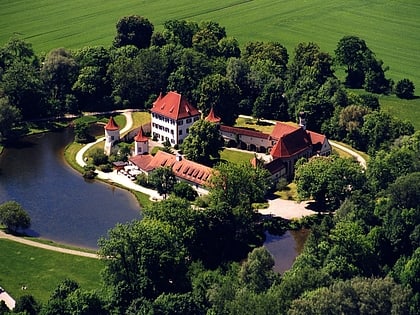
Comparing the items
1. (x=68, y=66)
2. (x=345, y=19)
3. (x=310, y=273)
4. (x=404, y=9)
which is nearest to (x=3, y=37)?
(x=68, y=66)

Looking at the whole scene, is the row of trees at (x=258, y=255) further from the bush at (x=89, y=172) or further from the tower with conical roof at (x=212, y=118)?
the tower with conical roof at (x=212, y=118)

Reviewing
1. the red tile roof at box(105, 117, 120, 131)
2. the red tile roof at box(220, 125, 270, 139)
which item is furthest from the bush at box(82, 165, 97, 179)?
the red tile roof at box(220, 125, 270, 139)

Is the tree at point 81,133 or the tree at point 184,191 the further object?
the tree at point 81,133

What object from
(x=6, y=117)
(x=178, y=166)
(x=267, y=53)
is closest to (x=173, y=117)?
(x=178, y=166)

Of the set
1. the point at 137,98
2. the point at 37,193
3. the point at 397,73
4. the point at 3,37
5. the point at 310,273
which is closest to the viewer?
the point at 310,273

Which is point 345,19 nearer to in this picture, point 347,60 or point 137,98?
point 347,60

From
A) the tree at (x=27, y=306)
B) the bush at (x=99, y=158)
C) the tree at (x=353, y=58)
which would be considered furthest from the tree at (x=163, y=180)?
the tree at (x=353, y=58)
